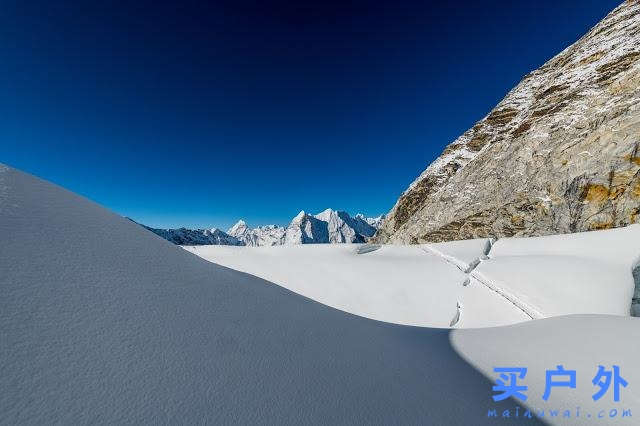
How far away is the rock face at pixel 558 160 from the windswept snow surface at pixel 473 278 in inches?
117

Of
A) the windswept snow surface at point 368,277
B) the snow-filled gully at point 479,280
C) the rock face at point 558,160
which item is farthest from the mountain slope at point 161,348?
the rock face at point 558,160

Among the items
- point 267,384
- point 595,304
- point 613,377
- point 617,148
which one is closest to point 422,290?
point 595,304

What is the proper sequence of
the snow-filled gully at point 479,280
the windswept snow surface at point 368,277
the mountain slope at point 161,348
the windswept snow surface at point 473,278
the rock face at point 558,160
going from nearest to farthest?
the mountain slope at point 161,348
the windswept snow surface at point 473,278
the snow-filled gully at point 479,280
the windswept snow surface at point 368,277
the rock face at point 558,160

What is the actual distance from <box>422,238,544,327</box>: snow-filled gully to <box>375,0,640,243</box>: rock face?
3834 millimetres

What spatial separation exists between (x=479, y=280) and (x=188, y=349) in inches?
364

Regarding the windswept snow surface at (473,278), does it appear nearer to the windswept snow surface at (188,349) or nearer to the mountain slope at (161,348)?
the windswept snow surface at (188,349)

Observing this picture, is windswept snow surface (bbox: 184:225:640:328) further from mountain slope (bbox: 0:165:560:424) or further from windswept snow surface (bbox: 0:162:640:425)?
mountain slope (bbox: 0:165:560:424)

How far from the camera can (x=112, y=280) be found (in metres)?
2.69

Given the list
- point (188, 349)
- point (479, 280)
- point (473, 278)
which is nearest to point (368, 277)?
point (473, 278)

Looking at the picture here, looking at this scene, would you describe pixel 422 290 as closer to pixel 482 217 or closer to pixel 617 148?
pixel 482 217

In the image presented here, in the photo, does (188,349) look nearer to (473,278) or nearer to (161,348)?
(161,348)

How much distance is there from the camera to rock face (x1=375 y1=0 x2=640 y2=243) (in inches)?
428

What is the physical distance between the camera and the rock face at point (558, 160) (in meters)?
10.9

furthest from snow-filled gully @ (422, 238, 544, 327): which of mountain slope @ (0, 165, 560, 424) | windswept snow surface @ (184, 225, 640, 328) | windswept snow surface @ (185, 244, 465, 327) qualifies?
mountain slope @ (0, 165, 560, 424)
